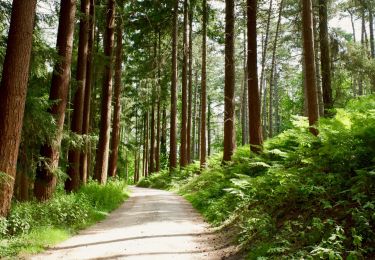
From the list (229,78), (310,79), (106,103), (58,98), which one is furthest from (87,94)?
(310,79)

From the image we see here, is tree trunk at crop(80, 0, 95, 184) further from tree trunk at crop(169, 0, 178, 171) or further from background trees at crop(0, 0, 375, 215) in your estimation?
tree trunk at crop(169, 0, 178, 171)

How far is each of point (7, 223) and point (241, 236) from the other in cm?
453

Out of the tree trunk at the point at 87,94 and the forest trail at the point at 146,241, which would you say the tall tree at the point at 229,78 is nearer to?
the forest trail at the point at 146,241

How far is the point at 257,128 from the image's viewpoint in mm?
13844

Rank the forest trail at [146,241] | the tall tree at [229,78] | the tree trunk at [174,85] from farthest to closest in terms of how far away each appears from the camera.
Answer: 1. the tree trunk at [174,85]
2. the tall tree at [229,78]
3. the forest trail at [146,241]

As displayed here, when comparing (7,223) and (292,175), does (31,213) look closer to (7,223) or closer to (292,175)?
(7,223)

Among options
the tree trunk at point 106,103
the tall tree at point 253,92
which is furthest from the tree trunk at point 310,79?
the tree trunk at point 106,103

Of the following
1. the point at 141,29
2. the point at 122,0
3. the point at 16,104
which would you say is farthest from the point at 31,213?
the point at 141,29

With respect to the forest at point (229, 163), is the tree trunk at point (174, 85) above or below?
above

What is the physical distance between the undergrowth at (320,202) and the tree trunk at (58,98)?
463 centimetres

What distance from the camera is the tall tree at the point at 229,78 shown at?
15.6 m

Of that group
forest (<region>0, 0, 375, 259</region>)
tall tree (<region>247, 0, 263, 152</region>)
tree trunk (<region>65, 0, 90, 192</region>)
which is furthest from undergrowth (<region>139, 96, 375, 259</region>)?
tree trunk (<region>65, 0, 90, 192</region>)

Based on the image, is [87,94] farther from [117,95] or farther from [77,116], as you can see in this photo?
[117,95]

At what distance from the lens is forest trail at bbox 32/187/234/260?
6.88 metres
